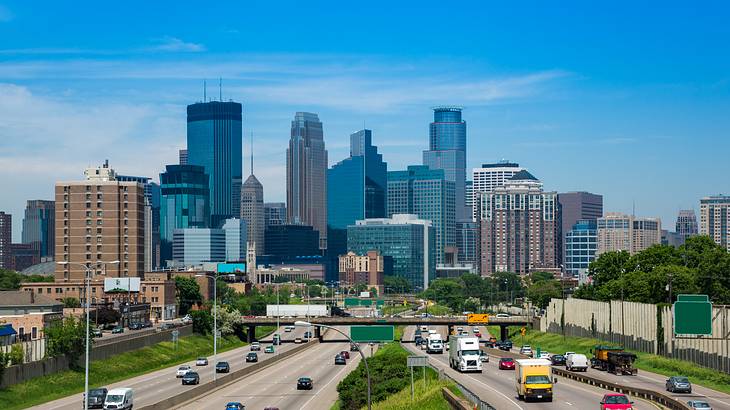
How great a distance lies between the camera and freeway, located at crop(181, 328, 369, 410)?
10150 cm

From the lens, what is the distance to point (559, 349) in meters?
172

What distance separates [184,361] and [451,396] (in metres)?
97.7

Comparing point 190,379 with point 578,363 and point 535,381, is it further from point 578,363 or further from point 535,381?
point 535,381

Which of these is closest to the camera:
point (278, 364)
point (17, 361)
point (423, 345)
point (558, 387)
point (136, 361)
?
point (558, 387)

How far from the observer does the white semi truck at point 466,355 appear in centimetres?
11469

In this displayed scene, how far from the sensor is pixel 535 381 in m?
78.9

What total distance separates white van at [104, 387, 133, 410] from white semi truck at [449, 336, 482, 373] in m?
37.4

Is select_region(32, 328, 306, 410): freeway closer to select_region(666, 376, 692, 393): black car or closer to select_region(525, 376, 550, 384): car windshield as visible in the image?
select_region(525, 376, 550, 384): car windshield

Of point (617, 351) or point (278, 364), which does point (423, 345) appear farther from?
point (617, 351)

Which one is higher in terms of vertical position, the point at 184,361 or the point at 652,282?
the point at 652,282

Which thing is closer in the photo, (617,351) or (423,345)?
(617,351)

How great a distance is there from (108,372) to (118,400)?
47.9m

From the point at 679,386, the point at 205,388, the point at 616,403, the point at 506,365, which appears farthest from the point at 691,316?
the point at 205,388

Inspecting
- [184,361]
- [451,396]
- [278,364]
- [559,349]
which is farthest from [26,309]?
[451,396]
